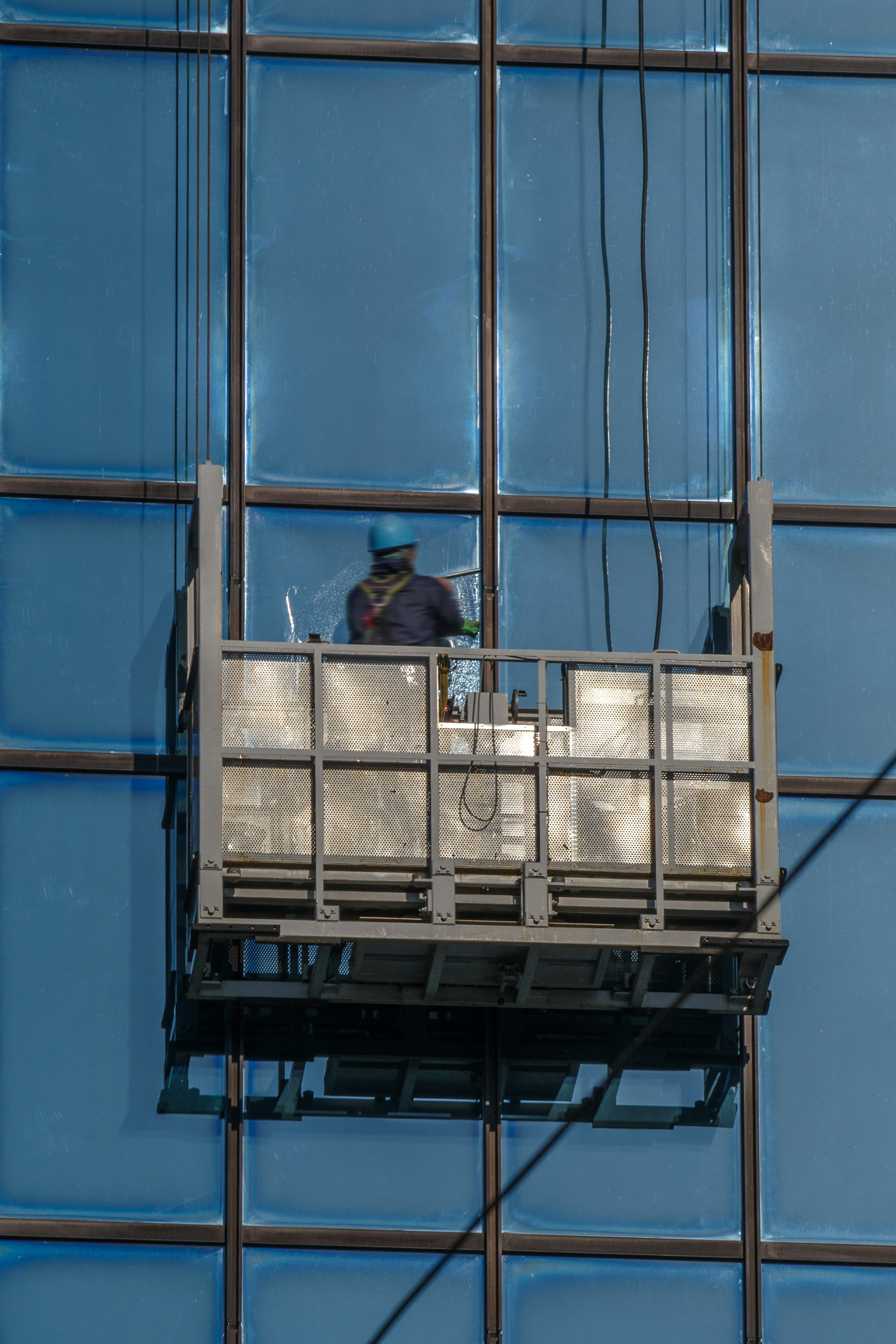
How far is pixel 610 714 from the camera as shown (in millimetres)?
13734

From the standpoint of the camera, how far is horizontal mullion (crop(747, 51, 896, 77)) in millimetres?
16641

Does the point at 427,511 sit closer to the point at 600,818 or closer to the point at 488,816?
the point at 488,816

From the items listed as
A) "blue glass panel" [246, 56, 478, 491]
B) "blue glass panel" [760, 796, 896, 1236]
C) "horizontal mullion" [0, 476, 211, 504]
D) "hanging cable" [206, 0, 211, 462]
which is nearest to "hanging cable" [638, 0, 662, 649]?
"blue glass panel" [246, 56, 478, 491]

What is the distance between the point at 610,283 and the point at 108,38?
435 cm

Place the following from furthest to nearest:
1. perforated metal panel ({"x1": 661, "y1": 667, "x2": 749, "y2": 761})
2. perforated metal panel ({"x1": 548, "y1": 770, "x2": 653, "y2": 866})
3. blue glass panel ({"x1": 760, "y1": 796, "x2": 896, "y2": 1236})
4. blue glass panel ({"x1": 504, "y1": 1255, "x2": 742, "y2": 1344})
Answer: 1. blue glass panel ({"x1": 760, "y1": 796, "x2": 896, "y2": 1236})
2. blue glass panel ({"x1": 504, "y1": 1255, "x2": 742, "y2": 1344})
3. perforated metal panel ({"x1": 661, "y1": 667, "x2": 749, "y2": 761})
4. perforated metal panel ({"x1": 548, "y1": 770, "x2": 653, "y2": 866})

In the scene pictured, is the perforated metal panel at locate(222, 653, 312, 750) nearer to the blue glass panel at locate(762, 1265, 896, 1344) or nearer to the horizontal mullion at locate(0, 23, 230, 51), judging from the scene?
the blue glass panel at locate(762, 1265, 896, 1344)

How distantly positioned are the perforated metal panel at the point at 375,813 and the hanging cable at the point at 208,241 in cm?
341

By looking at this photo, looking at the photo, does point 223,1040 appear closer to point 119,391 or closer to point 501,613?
point 501,613

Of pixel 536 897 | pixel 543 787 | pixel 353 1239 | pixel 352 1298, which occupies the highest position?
pixel 543 787

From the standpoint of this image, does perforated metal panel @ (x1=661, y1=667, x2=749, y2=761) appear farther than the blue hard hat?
No

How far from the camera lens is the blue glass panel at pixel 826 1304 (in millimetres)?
14750

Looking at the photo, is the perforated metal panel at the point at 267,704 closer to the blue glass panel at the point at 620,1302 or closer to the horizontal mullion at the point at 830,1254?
the blue glass panel at the point at 620,1302

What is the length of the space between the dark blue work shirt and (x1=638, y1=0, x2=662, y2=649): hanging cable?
2.05 meters

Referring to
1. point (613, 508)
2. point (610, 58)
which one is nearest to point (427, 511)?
point (613, 508)
